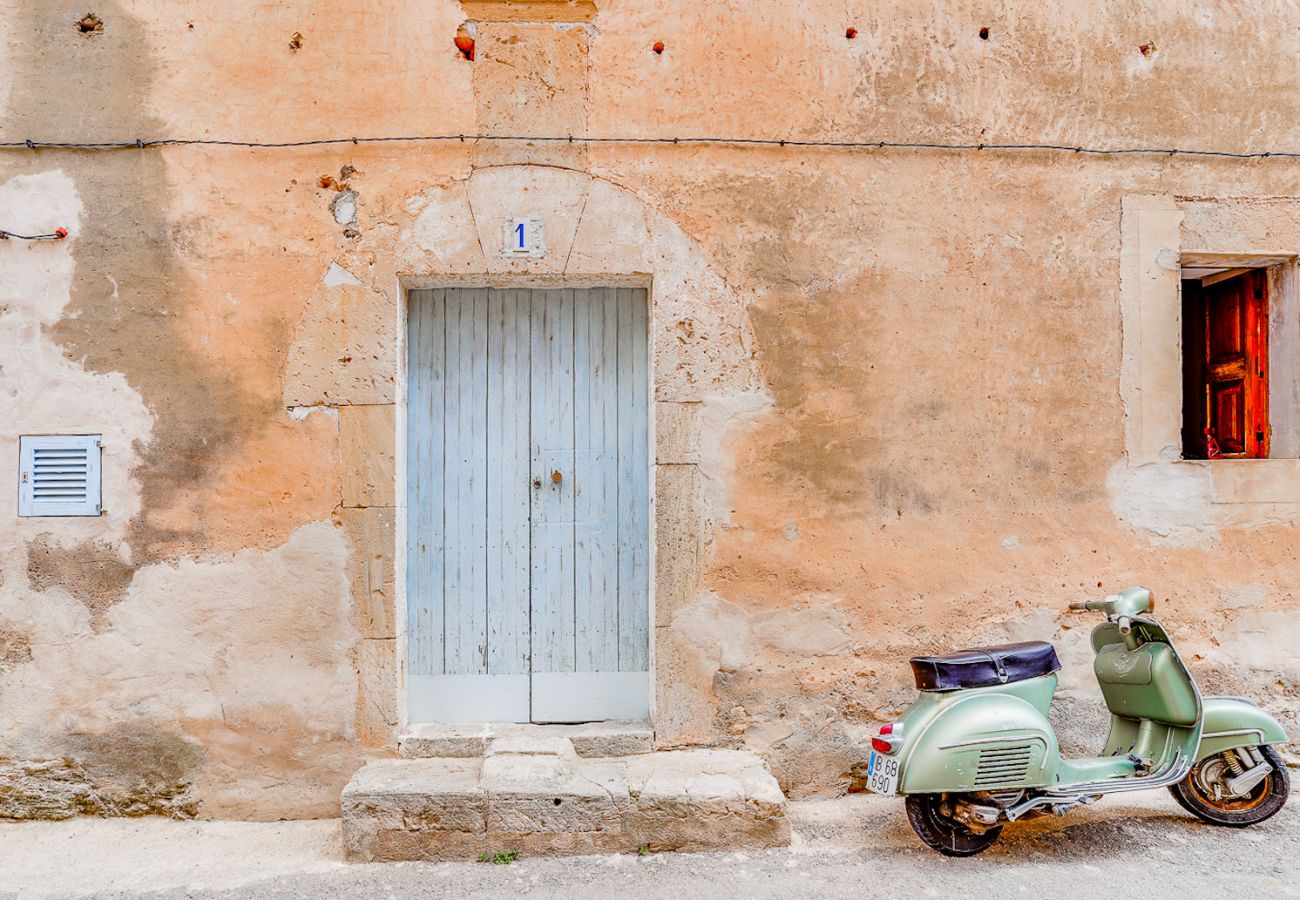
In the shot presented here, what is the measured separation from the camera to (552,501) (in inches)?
176

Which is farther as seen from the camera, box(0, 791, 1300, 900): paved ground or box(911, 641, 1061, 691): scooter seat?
box(911, 641, 1061, 691): scooter seat

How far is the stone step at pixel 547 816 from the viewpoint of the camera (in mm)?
3693

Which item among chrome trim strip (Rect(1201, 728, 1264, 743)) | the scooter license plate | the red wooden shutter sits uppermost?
the red wooden shutter

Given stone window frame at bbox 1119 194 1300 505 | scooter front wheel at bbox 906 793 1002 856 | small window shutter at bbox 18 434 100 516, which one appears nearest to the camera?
scooter front wheel at bbox 906 793 1002 856

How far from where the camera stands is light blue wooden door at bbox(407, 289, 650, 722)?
445 cm

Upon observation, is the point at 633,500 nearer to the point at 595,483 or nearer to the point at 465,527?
the point at 595,483

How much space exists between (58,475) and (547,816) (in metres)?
2.50

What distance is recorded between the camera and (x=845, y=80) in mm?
4336

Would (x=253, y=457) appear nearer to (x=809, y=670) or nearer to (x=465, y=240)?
(x=465, y=240)

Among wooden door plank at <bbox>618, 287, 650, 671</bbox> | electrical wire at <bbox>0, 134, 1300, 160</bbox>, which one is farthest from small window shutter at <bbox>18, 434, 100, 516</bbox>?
wooden door plank at <bbox>618, 287, 650, 671</bbox>

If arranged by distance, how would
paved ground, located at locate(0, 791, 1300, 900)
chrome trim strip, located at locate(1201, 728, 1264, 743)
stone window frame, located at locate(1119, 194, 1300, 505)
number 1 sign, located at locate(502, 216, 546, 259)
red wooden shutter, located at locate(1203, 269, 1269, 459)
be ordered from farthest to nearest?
1. red wooden shutter, located at locate(1203, 269, 1269, 459)
2. stone window frame, located at locate(1119, 194, 1300, 505)
3. number 1 sign, located at locate(502, 216, 546, 259)
4. chrome trim strip, located at locate(1201, 728, 1264, 743)
5. paved ground, located at locate(0, 791, 1300, 900)

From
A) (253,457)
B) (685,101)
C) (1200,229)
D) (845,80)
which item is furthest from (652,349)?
(1200,229)

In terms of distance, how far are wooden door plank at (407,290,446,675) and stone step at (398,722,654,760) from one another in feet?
1.03

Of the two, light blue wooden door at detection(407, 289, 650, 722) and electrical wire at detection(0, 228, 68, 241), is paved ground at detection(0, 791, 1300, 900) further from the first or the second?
electrical wire at detection(0, 228, 68, 241)
